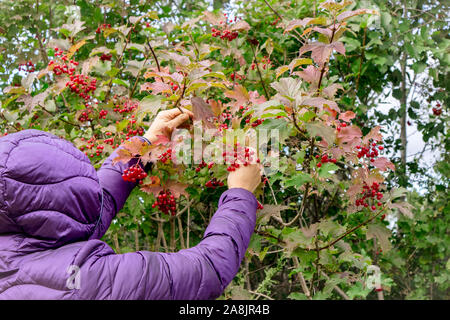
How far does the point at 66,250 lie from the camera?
111 cm

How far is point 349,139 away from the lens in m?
1.60

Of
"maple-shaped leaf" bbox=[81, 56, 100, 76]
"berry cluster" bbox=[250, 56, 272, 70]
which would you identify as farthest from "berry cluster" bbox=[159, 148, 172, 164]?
"berry cluster" bbox=[250, 56, 272, 70]

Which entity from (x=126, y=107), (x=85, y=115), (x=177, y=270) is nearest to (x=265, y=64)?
(x=126, y=107)

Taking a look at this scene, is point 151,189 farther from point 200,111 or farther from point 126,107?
point 126,107

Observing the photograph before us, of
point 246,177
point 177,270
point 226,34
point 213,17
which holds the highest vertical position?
point 213,17

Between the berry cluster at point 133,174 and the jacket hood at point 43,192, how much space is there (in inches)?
16.8

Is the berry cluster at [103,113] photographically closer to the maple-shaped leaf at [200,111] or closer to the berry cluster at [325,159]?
the maple-shaped leaf at [200,111]

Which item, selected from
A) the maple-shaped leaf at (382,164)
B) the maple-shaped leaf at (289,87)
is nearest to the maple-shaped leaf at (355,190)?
the maple-shaped leaf at (382,164)

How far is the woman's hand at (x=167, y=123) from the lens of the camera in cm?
175

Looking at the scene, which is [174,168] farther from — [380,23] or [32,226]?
[380,23]

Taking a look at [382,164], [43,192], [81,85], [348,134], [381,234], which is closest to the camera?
[43,192]
